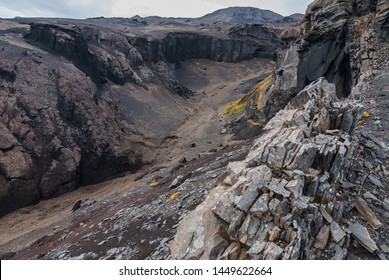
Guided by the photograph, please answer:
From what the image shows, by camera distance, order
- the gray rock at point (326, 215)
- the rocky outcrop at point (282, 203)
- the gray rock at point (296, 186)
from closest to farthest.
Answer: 1. the rocky outcrop at point (282, 203)
2. the gray rock at point (296, 186)
3. the gray rock at point (326, 215)

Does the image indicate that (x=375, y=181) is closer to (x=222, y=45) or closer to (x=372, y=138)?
(x=372, y=138)

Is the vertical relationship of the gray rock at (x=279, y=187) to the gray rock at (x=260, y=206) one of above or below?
above

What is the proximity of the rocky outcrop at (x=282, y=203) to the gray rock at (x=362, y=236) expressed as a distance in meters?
0.47

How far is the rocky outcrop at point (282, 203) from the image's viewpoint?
9234 mm

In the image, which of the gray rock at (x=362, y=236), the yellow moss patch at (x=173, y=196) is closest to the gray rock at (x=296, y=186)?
the gray rock at (x=362, y=236)

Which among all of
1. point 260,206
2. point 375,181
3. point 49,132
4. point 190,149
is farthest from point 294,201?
point 190,149

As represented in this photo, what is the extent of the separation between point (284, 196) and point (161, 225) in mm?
9043

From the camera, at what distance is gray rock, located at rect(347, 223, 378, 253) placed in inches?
371

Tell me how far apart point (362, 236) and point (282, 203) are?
304 centimetres

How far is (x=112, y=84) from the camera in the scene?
6088cm

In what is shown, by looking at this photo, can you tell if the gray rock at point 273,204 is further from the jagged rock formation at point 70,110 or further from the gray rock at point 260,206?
the jagged rock formation at point 70,110

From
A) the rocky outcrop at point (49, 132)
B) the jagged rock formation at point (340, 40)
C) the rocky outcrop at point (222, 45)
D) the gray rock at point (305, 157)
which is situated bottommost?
the rocky outcrop at point (49, 132)

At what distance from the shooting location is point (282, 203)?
9.63 metres

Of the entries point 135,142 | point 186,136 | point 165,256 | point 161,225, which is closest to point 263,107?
point 186,136
